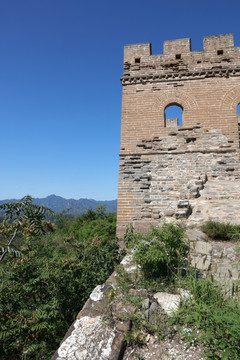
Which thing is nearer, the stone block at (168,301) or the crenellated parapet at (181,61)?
the stone block at (168,301)

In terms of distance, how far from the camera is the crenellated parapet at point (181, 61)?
818 centimetres

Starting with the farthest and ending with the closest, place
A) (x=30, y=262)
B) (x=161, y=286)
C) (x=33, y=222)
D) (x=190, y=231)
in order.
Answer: (x=190, y=231) → (x=30, y=262) → (x=33, y=222) → (x=161, y=286)

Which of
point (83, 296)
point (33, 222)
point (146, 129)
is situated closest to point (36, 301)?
point (83, 296)

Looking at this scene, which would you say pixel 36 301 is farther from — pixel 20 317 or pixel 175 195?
pixel 175 195

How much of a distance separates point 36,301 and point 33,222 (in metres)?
1.58

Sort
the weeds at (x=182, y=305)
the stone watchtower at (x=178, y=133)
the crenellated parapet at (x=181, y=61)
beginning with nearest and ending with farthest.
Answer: the weeds at (x=182, y=305) < the stone watchtower at (x=178, y=133) < the crenellated parapet at (x=181, y=61)

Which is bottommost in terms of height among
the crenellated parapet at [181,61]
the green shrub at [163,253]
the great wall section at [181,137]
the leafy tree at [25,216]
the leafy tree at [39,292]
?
the leafy tree at [39,292]

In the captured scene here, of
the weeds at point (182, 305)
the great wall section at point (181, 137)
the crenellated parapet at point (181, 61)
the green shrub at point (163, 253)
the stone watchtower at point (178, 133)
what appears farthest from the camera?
the crenellated parapet at point (181, 61)

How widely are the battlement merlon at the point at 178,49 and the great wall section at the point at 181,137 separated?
0.03 metres

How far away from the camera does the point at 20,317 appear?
3.25 m

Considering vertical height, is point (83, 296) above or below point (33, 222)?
below

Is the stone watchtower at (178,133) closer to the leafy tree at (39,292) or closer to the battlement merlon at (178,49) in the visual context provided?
the battlement merlon at (178,49)

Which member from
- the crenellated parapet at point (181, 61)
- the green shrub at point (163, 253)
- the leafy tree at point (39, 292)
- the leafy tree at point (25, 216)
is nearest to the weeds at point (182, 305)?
the green shrub at point (163, 253)

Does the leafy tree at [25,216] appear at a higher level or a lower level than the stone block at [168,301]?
higher
